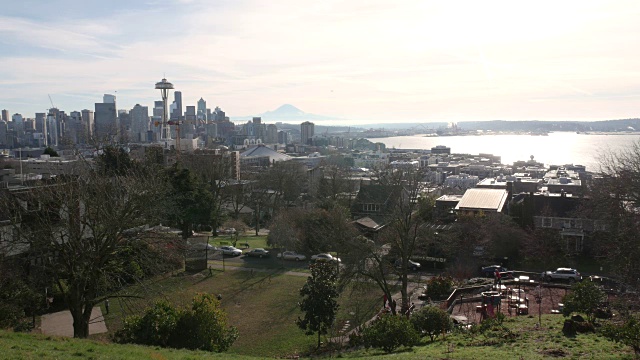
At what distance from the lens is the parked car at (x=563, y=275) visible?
71.2 ft

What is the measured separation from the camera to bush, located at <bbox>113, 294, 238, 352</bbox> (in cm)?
1292

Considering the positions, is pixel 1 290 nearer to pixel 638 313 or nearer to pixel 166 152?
pixel 638 313

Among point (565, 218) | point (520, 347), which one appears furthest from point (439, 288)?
point (565, 218)

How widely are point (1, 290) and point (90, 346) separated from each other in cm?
628

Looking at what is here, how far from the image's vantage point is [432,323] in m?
13.2

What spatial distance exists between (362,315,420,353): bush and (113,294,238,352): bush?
13.5 ft

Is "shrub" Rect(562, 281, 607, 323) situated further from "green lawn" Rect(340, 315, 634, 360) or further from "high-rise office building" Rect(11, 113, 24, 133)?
"high-rise office building" Rect(11, 113, 24, 133)

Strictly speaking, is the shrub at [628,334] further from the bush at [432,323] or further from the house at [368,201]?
the house at [368,201]

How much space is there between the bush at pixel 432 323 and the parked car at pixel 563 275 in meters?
10.7

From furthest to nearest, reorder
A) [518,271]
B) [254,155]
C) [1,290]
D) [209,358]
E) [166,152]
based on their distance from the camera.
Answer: [254,155] → [166,152] → [518,271] → [1,290] → [209,358]

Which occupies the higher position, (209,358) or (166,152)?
(166,152)

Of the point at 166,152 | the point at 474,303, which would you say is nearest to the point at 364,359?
the point at 474,303

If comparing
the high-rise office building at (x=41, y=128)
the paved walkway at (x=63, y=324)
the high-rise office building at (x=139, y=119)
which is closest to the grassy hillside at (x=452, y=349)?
the paved walkway at (x=63, y=324)

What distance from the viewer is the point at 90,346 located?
10508 millimetres
